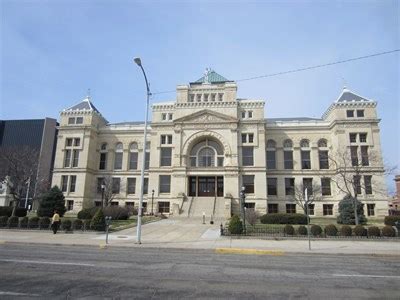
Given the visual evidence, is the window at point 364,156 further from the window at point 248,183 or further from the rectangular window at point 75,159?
the rectangular window at point 75,159

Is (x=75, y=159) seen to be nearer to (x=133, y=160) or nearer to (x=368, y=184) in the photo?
(x=133, y=160)

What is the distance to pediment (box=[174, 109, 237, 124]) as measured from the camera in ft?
172

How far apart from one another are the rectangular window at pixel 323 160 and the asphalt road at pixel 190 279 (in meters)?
44.5

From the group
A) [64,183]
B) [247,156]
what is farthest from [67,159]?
[247,156]

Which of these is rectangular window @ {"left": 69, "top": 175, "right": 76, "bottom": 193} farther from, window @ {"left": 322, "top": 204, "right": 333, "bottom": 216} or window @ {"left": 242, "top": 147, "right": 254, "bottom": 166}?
window @ {"left": 322, "top": 204, "right": 333, "bottom": 216}

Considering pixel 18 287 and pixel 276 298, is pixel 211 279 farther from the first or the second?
pixel 18 287

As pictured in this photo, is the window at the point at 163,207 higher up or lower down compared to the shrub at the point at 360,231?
higher up

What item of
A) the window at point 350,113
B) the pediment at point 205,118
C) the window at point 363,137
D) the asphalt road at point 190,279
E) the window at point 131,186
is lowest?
the asphalt road at point 190,279

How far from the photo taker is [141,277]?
897 centimetres

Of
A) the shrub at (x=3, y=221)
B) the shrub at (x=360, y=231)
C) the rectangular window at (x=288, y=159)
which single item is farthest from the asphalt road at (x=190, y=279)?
the rectangular window at (x=288, y=159)

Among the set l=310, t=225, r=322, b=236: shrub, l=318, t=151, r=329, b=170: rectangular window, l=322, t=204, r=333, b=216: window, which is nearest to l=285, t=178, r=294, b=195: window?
l=322, t=204, r=333, b=216: window

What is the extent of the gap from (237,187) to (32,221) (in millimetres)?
31766

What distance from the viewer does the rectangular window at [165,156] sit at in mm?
54438

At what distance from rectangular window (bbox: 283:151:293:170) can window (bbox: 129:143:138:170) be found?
30363 mm
